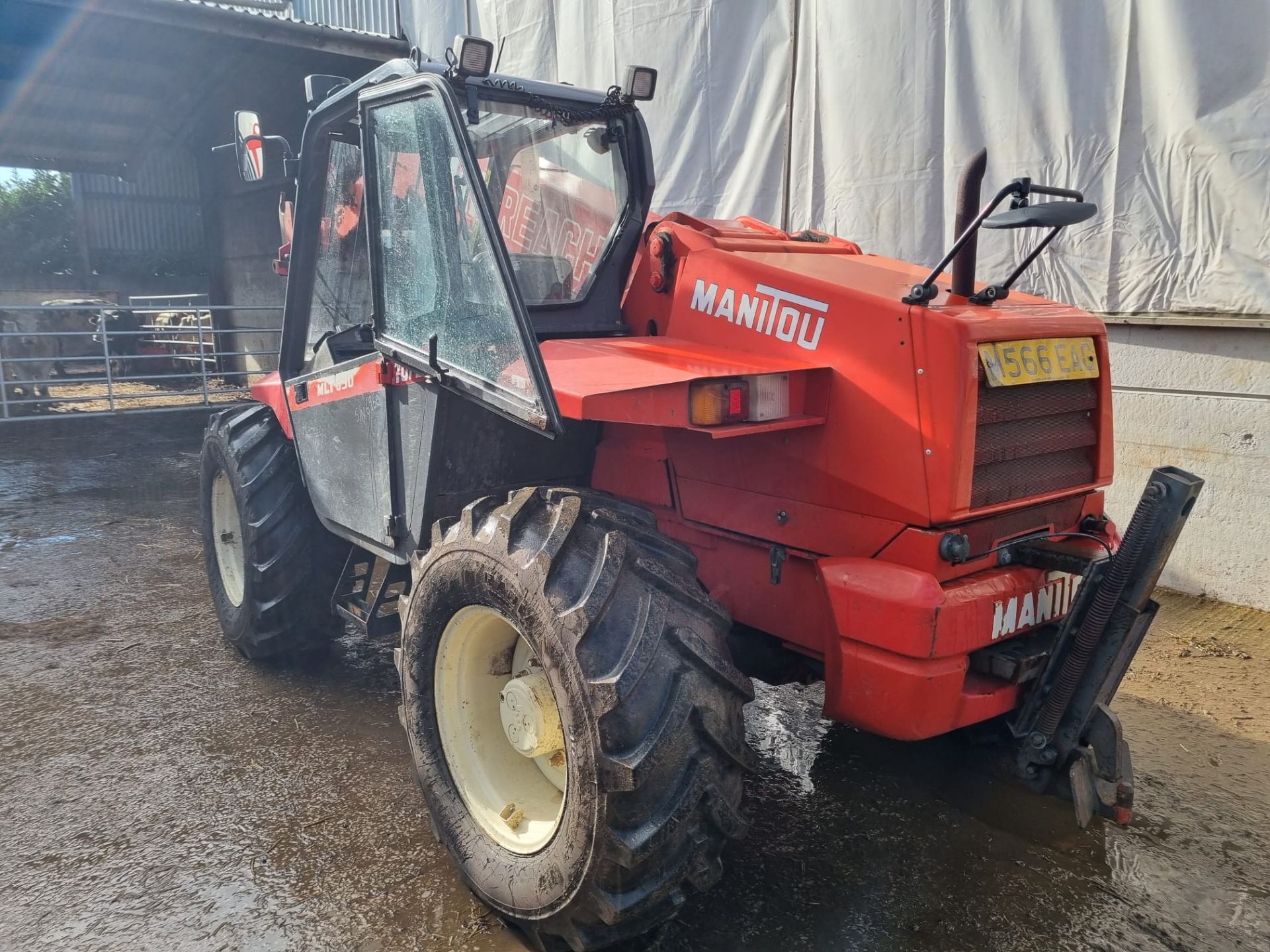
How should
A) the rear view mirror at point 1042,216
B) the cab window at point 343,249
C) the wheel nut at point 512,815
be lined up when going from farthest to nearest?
the cab window at point 343,249
the wheel nut at point 512,815
the rear view mirror at point 1042,216

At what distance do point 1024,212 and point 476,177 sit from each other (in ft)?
4.71

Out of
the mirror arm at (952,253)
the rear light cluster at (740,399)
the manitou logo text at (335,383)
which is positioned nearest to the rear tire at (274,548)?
the manitou logo text at (335,383)

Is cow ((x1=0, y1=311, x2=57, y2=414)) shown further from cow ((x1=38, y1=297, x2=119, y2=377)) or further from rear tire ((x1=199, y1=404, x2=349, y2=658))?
rear tire ((x1=199, y1=404, x2=349, y2=658))

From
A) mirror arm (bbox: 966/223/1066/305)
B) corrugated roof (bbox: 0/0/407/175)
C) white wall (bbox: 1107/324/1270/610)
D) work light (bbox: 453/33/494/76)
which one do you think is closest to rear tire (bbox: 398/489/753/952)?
mirror arm (bbox: 966/223/1066/305)

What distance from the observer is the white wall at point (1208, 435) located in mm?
4801

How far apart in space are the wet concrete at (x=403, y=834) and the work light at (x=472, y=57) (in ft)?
7.97

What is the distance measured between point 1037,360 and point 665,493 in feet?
3.89

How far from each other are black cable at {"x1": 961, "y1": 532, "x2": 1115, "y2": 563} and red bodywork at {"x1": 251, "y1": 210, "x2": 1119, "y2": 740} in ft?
0.06

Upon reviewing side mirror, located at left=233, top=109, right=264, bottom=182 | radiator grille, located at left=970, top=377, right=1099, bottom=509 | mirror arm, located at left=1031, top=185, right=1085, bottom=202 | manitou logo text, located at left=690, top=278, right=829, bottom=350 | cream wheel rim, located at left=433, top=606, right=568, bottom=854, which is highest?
side mirror, located at left=233, top=109, right=264, bottom=182

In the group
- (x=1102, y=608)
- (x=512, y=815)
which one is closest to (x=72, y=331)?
(x=512, y=815)

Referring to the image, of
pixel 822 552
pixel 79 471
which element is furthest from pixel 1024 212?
pixel 79 471

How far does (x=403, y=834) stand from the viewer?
3072 millimetres

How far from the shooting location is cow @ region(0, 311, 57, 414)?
463 inches

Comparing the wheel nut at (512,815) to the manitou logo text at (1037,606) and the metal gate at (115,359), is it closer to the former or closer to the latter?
the manitou logo text at (1037,606)
